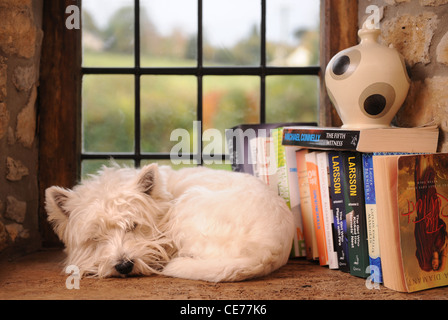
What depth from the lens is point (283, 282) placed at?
1.29 meters

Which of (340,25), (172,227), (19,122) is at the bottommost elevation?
(172,227)

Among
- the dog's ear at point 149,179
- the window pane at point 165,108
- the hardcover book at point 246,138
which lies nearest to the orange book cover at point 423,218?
the hardcover book at point 246,138

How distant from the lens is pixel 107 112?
6.45ft

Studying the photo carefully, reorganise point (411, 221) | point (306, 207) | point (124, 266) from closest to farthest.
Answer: point (411, 221), point (124, 266), point (306, 207)

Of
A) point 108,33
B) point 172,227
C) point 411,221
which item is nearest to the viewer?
point 411,221

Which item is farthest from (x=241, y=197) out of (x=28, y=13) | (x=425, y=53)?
(x=28, y=13)

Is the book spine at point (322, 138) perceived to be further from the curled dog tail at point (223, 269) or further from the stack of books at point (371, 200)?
the curled dog tail at point (223, 269)

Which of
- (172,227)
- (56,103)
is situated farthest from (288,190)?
(56,103)

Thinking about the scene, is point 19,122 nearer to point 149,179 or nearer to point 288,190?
point 149,179

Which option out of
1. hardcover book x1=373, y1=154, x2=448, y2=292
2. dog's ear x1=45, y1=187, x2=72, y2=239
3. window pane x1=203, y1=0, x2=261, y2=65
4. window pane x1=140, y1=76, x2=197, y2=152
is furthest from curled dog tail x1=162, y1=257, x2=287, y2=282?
window pane x1=203, y1=0, x2=261, y2=65

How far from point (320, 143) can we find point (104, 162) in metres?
1.08

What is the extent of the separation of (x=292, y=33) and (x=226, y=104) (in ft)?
1.55

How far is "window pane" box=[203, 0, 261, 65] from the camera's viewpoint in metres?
1.95

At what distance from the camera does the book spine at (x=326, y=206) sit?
143 centimetres
